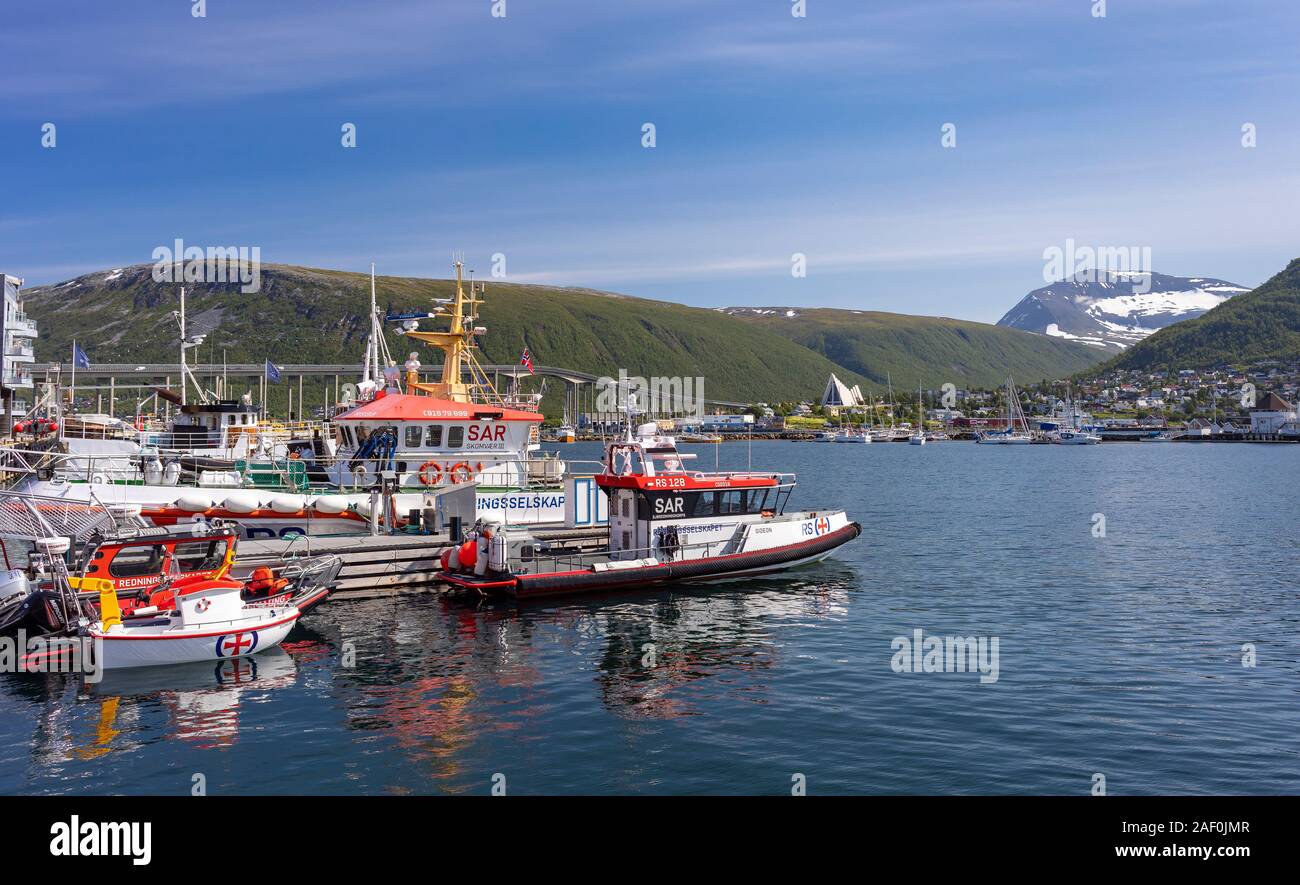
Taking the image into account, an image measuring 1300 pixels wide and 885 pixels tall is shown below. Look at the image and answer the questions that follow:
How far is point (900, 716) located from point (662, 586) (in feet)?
46.1

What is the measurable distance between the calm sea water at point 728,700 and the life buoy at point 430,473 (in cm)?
938

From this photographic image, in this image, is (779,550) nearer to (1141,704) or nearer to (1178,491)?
(1141,704)

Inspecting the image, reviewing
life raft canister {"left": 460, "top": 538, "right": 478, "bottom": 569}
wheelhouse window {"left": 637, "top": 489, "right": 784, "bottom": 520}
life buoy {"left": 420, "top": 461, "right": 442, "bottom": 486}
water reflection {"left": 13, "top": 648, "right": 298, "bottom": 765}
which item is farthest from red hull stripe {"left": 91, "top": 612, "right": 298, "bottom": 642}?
life buoy {"left": 420, "top": 461, "right": 442, "bottom": 486}

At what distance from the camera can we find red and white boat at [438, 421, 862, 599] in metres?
29.7

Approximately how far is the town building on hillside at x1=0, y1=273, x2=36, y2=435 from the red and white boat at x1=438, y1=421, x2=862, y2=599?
59038 millimetres

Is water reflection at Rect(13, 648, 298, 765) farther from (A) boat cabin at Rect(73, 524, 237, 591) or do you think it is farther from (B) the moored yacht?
(B) the moored yacht

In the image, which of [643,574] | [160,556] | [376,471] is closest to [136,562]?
[160,556]

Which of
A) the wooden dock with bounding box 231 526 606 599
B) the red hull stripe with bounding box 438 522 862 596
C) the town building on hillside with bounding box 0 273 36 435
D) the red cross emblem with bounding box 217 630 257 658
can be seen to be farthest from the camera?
the town building on hillside with bounding box 0 273 36 435

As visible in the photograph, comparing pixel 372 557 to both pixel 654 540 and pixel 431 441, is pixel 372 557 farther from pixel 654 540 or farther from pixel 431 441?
pixel 654 540

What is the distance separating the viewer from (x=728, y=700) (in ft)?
65.5

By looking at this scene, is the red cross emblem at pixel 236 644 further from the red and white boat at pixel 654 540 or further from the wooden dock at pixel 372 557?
the red and white boat at pixel 654 540

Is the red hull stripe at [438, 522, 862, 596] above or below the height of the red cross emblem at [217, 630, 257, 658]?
above

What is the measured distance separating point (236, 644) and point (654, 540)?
45.7ft

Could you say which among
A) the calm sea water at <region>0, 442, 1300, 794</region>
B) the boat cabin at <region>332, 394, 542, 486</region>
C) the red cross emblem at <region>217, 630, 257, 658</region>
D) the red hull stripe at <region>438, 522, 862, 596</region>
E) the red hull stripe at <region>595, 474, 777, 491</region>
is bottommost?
the calm sea water at <region>0, 442, 1300, 794</region>
